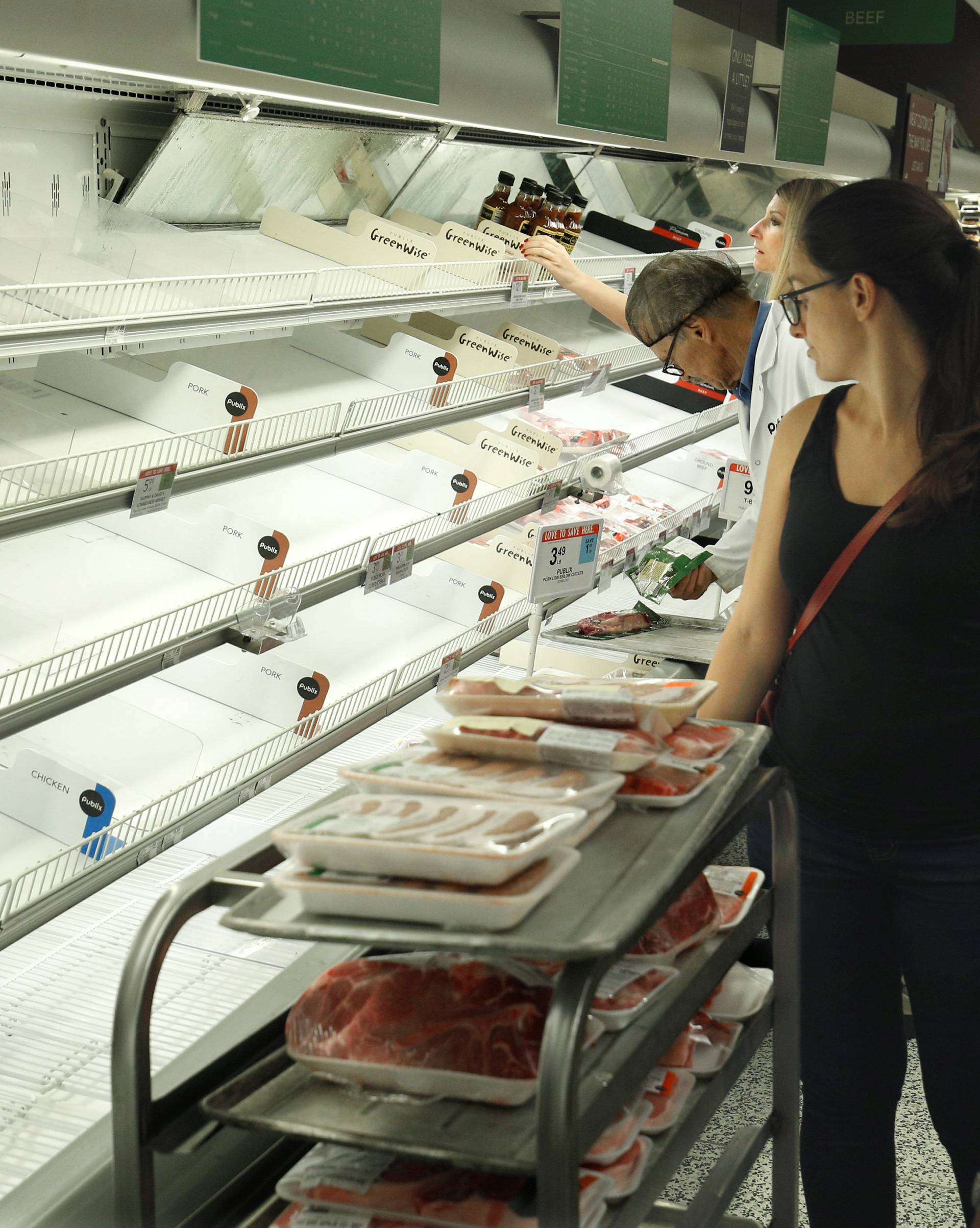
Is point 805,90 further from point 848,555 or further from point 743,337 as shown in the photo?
point 848,555

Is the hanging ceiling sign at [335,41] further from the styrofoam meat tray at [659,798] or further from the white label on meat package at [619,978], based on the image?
the white label on meat package at [619,978]

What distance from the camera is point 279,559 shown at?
262 centimetres

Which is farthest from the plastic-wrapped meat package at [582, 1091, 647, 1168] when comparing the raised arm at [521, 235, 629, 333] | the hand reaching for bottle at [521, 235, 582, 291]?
the hand reaching for bottle at [521, 235, 582, 291]

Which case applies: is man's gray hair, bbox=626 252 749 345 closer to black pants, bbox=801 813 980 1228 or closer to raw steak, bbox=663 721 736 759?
black pants, bbox=801 813 980 1228

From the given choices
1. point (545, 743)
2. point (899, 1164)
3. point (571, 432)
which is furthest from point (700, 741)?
point (571, 432)

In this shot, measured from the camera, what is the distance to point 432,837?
1.01m

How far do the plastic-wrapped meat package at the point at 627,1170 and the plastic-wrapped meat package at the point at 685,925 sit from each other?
20 cm

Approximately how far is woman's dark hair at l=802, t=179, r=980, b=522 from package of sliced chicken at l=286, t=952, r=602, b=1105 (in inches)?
34.0

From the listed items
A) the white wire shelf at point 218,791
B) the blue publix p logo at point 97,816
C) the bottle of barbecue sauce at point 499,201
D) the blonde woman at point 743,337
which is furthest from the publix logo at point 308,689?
the bottle of barbecue sauce at point 499,201

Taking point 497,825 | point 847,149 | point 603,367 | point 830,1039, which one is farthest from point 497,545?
point 847,149

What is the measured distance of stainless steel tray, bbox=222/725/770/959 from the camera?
3.16 feet

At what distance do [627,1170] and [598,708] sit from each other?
457 mm

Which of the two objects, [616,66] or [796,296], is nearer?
[796,296]

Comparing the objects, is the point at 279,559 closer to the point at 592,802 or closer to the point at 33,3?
the point at 33,3
